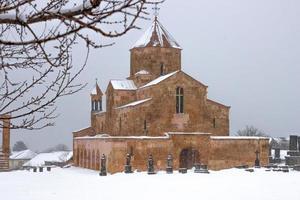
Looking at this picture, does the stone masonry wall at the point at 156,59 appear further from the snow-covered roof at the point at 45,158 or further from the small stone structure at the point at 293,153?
the snow-covered roof at the point at 45,158

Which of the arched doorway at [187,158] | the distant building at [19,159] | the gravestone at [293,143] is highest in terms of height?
the gravestone at [293,143]

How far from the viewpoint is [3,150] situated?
36.2 meters

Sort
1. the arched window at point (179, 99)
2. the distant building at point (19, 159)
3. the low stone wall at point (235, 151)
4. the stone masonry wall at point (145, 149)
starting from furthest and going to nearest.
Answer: the distant building at point (19, 159) → the arched window at point (179, 99) → the low stone wall at point (235, 151) → the stone masonry wall at point (145, 149)

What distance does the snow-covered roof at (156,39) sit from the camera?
119 ft

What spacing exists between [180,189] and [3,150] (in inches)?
911

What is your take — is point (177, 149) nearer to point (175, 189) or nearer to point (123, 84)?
point (123, 84)

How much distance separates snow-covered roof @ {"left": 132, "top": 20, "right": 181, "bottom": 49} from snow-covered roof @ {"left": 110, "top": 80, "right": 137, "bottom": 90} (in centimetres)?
261

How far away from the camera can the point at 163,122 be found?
31.9 metres

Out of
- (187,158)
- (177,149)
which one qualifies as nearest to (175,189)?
(177,149)

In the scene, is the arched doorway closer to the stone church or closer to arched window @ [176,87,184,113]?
the stone church

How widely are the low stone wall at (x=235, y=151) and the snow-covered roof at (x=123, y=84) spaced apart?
310 inches

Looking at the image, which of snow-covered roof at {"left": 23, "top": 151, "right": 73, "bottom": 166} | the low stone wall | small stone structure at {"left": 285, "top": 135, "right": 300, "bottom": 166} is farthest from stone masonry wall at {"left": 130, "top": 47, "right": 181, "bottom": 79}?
snow-covered roof at {"left": 23, "top": 151, "right": 73, "bottom": 166}

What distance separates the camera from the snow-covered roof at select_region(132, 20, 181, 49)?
36.2 m

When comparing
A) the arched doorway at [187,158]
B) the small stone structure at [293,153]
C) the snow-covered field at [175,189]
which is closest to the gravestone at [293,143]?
the small stone structure at [293,153]
